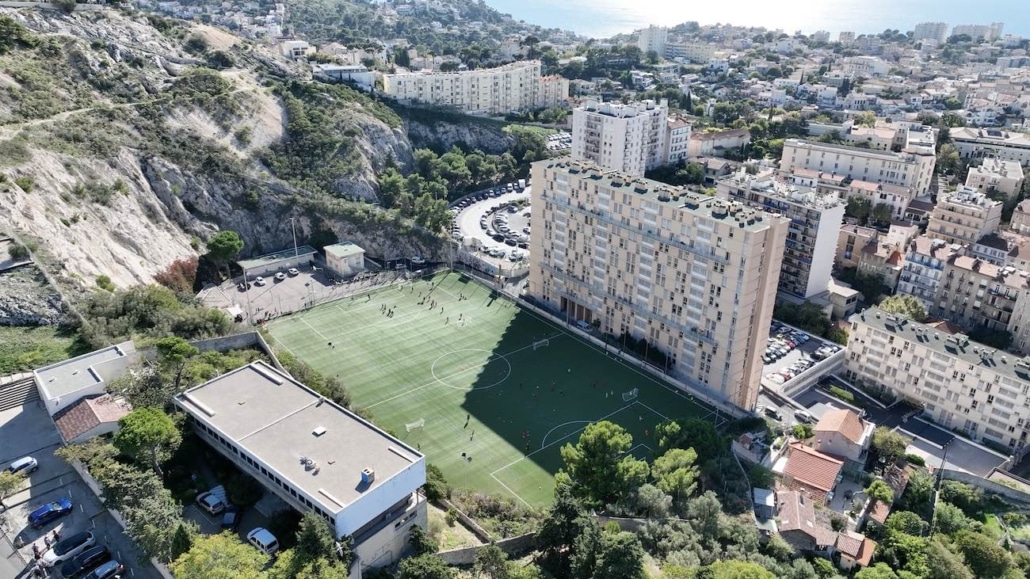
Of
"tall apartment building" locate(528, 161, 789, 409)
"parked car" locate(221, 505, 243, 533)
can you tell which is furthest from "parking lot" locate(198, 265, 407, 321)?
"parked car" locate(221, 505, 243, 533)

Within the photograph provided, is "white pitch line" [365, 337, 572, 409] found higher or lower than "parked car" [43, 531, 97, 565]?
lower

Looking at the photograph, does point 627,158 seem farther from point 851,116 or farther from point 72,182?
point 72,182

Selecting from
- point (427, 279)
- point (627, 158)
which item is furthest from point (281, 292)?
point (627, 158)

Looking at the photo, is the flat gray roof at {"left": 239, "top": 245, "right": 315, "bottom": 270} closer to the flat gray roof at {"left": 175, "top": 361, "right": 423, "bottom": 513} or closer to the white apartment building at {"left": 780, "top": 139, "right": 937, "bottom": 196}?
the flat gray roof at {"left": 175, "top": 361, "right": 423, "bottom": 513}

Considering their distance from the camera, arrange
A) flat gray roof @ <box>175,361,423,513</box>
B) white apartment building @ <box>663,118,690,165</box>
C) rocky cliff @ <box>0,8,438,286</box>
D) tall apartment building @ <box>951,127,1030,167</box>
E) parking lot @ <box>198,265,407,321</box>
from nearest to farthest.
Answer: flat gray roof @ <box>175,361,423,513</box> < rocky cliff @ <box>0,8,438,286</box> < parking lot @ <box>198,265,407,321</box> < white apartment building @ <box>663,118,690,165</box> < tall apartment building @ <box>951,127,1030,167</box>

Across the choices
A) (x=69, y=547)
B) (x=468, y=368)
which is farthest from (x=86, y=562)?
(x=468, y=368)

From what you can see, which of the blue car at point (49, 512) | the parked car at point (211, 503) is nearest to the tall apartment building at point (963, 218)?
the parked car at point (211, 503)

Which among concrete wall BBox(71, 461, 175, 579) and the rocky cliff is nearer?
concrete wall BBox(71, 461, 175, 579)
